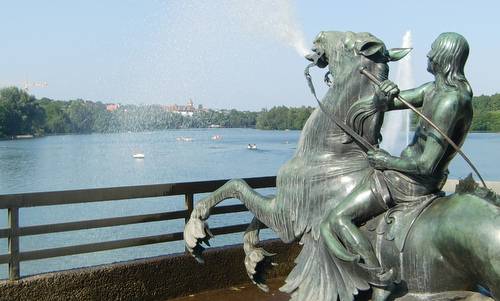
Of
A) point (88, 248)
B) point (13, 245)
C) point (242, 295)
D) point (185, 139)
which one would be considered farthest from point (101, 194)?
point (185, 139)

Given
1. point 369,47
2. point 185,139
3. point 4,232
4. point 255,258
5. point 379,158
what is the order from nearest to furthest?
1. point 379,158
2. point 369,47
3. point 255,258
4. point 4,232
5. point 185,139

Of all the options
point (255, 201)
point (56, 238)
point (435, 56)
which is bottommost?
point (56, 238)

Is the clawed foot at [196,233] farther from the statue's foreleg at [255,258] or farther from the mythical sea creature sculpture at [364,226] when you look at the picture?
the statue's foreleg at [255,258]

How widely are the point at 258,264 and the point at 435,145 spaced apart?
161 cm

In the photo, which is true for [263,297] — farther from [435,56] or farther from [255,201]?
[435,56]

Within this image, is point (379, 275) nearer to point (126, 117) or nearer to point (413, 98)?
point (413, 98)

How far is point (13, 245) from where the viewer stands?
5.54 meters

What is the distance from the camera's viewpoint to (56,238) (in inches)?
479

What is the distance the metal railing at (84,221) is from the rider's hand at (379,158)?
2.10 metres

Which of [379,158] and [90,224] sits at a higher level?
[379,158]

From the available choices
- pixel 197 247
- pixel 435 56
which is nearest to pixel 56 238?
pixel 197 247

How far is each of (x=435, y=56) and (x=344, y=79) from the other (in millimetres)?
584

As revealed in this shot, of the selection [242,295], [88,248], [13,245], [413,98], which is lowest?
[242,295]

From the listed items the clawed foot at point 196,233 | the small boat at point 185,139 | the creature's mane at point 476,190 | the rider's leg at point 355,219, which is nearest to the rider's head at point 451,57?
Result: the creature's mane at point 476,190
